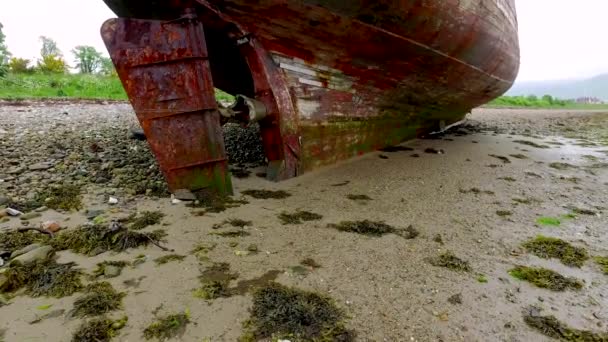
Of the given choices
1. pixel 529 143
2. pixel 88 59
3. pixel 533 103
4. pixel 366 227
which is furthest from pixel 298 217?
pixel 88 59

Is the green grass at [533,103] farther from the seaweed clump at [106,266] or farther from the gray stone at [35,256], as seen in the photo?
the gray stone at [35,256]

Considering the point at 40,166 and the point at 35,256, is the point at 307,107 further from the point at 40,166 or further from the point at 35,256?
the point at 40,166

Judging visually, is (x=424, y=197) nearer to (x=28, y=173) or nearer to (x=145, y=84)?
(x=145, y=84)

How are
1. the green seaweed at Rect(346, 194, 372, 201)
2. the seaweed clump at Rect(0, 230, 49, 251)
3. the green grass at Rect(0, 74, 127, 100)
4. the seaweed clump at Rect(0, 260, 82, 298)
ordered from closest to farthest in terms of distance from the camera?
the seaweed clump at Rect(0, 260, 82, 298)
the seaweed clump at Rect(0, 230, 49, 251)
the green seaweed at Rect(346, 194, 372, 201)
the green grass at Rect(0, 74, 127, 100)

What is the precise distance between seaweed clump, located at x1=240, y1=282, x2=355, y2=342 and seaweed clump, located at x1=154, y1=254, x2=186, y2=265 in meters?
0.60

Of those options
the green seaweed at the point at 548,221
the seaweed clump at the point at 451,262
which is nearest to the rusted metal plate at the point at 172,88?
the seaweed clump at the point at 451,262

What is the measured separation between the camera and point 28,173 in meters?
3.60

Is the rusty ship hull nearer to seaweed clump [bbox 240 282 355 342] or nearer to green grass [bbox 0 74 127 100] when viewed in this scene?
seaweed clump [bbox 240 282 355 342]

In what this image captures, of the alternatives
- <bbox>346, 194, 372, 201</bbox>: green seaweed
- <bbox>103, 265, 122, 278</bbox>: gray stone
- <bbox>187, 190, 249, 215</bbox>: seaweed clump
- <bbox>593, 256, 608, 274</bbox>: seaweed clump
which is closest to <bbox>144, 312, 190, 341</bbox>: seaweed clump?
<bbox>103, 265, 122, 278</bbox>: gray stone

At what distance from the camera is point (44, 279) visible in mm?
1894

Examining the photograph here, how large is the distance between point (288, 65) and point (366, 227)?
1715 millimetres

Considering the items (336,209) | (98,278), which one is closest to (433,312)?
(336,209)

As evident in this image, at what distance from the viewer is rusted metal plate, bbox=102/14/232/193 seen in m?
3.07

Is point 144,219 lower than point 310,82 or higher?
lower
